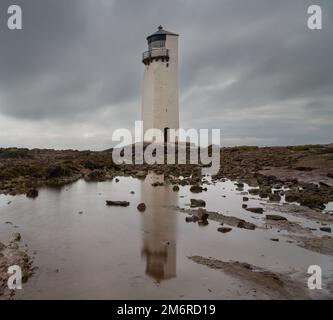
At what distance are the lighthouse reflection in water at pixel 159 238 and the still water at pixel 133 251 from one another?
19mm

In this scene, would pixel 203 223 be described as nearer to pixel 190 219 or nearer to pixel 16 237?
pixel 190 219

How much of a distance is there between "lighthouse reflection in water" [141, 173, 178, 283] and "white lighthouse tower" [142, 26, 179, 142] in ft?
82.2

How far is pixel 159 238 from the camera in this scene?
9.65 meters

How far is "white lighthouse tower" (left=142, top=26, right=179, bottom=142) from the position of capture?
40562 mm

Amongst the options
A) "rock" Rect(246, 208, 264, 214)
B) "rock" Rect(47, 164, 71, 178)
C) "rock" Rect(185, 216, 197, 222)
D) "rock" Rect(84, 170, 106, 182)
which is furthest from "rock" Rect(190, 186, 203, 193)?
"rock" Rect(47, 164, 71, 178)

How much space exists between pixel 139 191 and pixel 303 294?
1304 cm

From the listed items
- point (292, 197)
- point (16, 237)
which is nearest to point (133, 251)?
point (16, 237)

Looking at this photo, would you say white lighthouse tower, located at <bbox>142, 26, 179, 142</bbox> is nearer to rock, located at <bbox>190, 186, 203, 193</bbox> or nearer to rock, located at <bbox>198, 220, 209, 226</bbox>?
rock, located at <bbox>190, 186, 203, 193</bbox>

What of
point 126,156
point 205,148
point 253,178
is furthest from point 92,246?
point 205,148

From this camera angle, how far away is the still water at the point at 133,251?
6.40 m
